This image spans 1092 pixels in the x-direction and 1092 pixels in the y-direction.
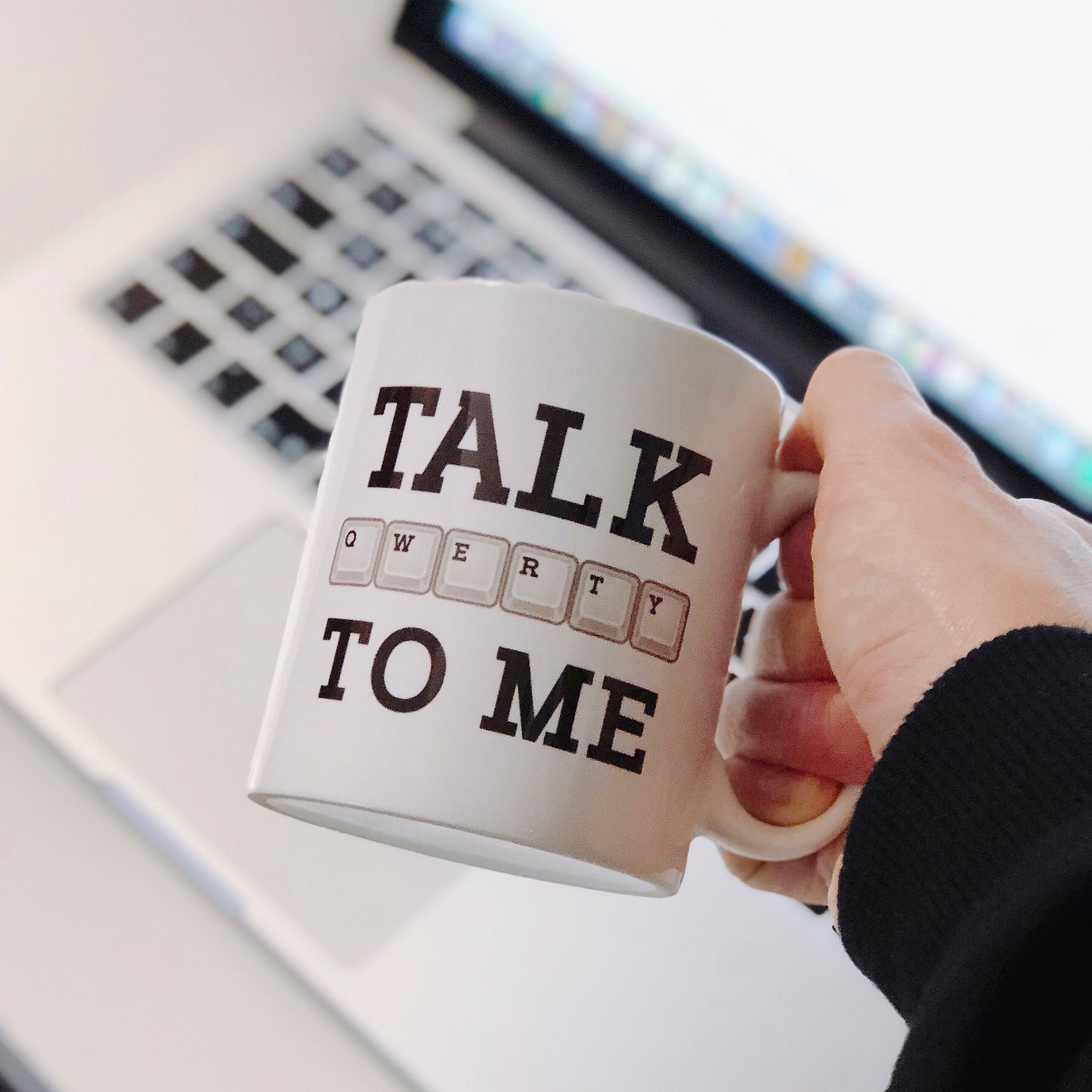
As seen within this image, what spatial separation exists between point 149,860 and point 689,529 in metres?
0.36

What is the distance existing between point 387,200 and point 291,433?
199 millimetres

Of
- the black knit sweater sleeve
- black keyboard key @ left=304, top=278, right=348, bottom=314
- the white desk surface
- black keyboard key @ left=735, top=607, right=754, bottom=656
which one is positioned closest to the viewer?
the black knit sweater sleeve

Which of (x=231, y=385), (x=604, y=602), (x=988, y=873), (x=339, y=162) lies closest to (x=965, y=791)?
(x=988, y=873)

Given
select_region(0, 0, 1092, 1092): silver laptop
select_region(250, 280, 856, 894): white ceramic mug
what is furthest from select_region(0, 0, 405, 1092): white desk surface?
select_region(250, 280, 856, 894): white ceramic mug

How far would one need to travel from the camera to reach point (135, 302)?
0.69 meters

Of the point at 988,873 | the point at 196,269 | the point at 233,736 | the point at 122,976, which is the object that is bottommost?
the point at 122,976

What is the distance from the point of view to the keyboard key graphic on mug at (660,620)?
326 mm

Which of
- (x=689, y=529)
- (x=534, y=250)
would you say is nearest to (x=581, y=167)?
(x=534, y=250)

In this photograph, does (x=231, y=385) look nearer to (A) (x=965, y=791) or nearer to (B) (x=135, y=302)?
(B) (x=135, y=302)

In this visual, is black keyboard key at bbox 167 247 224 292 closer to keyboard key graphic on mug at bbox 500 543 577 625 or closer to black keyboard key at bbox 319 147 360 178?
black keyboard key at bbox 319 147 360 178

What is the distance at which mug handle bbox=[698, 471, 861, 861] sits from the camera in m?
0.37

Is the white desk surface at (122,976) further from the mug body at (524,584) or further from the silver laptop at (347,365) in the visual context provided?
the mug body at (524,584)

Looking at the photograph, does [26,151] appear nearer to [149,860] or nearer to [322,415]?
[322,415]

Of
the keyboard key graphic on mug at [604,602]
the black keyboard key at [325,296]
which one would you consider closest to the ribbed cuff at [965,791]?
the keyboard key graphic on mug at [604,602]
